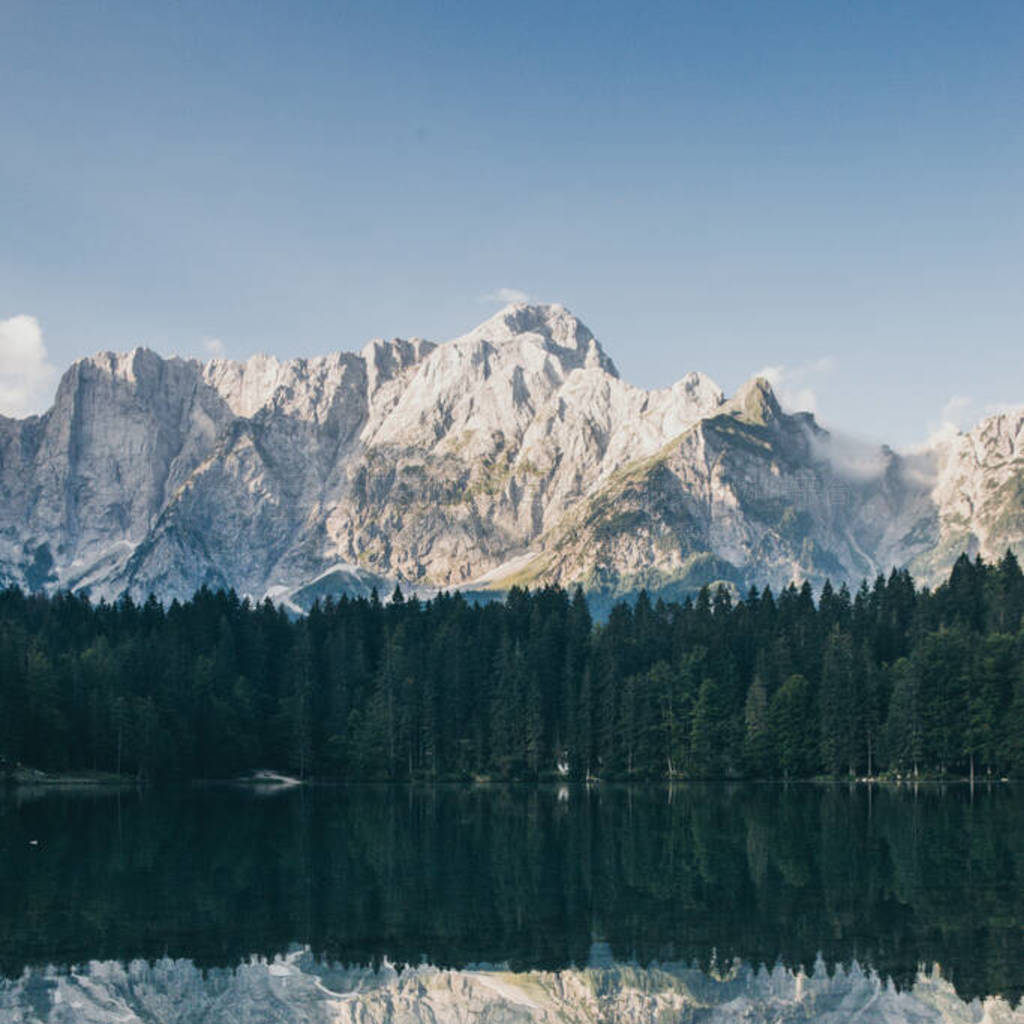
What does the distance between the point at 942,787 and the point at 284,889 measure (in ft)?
296

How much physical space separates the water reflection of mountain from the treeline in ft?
352

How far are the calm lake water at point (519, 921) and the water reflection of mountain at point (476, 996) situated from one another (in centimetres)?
10

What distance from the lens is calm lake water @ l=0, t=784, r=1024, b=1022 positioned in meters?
31.2

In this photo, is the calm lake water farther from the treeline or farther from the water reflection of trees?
the treeline

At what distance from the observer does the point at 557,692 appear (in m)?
166

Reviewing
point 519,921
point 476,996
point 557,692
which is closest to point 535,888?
point 519,921

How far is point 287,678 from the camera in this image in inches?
7160

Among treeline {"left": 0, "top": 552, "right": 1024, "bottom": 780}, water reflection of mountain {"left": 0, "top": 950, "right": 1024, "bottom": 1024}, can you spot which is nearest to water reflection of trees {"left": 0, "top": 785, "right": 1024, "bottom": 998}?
water reflection of mountain {"left": 0, "top": 950, "right": 1024, "bottom": 1024}

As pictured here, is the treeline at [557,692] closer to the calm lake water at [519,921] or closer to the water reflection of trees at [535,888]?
the water reflection of trees at [535,888]

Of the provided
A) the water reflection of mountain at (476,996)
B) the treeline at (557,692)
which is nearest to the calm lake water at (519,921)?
the water reflection of mountain at (476,996)

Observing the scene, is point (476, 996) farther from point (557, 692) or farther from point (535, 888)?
point (557, 692)

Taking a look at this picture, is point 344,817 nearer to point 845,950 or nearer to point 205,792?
point 205,792

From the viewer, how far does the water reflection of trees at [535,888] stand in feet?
121

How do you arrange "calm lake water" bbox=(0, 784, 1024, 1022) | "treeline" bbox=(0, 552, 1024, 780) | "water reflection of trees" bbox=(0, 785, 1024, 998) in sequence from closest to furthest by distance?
"calm lake water" bbox=(0, 784, 1024, 1022)
"water reflection of trees" bbox=(0, 785, 1024, 998)
"treeline" bbox=(0, 552, 1024, 780)
